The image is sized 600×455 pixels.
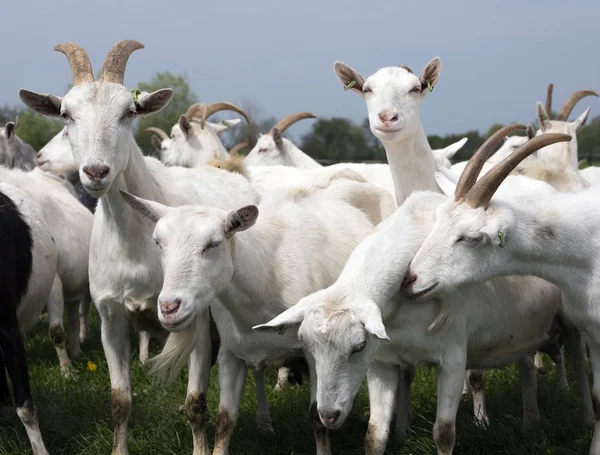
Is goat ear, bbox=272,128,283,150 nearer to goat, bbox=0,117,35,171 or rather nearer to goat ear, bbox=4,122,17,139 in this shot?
goat, bbox=0,117,35,171

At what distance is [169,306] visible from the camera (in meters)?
4.52

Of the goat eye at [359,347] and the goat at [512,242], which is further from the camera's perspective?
the goat at [512,242]

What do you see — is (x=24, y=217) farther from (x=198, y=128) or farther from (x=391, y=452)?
(x=198, y=128)

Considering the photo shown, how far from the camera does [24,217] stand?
670 centimetres

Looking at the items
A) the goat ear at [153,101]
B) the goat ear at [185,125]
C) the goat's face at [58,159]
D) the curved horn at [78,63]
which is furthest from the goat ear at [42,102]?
the goat ear at [185,125]

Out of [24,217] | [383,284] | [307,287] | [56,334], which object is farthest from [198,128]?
[383,284]

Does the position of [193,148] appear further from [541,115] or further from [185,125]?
[541,115]

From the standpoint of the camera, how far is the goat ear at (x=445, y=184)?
5.78m

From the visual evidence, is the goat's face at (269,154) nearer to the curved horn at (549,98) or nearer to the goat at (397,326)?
the curved horn at (549,98)

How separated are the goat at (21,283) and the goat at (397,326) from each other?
75.8 inches

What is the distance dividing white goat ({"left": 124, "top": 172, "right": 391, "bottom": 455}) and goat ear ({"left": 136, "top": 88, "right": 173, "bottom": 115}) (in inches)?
27.4

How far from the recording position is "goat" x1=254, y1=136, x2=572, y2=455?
4340mm

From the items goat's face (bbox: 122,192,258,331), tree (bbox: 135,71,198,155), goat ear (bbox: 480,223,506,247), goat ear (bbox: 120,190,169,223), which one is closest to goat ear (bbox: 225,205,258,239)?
goat's face (bbox: 122,192,258,331)

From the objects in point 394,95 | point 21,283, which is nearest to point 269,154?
point 394,95
